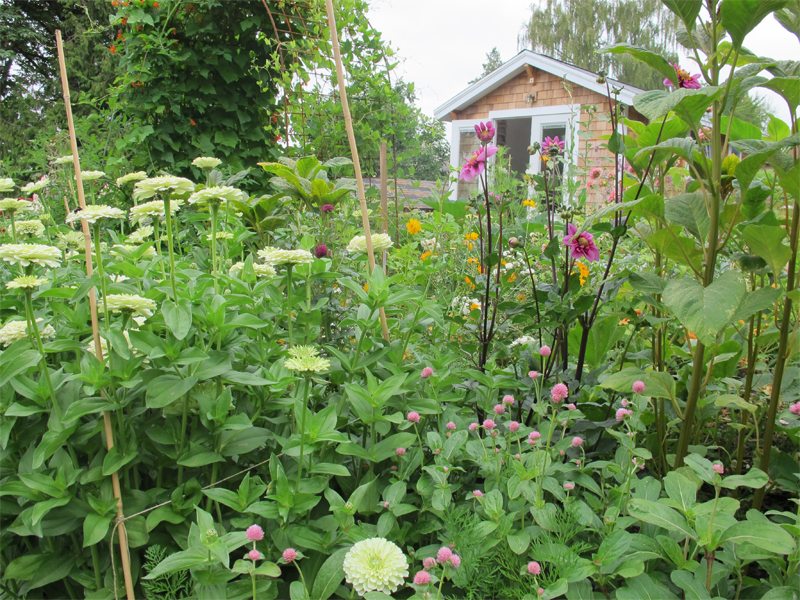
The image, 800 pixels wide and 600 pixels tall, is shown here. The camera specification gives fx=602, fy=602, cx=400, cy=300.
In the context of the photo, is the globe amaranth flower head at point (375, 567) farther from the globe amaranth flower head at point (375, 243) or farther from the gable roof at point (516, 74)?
the gable roof at point (516, 74)

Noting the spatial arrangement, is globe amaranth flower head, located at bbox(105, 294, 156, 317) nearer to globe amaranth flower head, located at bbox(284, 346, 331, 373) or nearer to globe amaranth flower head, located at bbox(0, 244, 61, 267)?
globe amaranth flower head, located at bbox(0, 244, 61, 267)

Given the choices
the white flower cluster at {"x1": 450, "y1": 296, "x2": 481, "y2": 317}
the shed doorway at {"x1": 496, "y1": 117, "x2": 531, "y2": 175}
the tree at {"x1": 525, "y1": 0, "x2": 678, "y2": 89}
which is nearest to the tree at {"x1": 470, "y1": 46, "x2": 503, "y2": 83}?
the tree at {"x1": 525, "y1": 0, "x2": 678, "y2": 89}

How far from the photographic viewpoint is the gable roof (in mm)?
9125

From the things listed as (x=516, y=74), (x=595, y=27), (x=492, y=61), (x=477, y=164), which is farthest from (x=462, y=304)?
(x=492, y=61)

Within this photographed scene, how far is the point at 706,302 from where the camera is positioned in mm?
996

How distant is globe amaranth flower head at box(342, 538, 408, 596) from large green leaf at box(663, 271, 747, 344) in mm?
590

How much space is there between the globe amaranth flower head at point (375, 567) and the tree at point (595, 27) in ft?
74.4

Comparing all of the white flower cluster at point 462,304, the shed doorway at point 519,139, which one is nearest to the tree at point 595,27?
the shed doorway at point 519,139

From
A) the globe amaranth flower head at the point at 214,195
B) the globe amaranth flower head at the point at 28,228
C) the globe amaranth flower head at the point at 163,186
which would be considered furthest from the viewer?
the globe amaranth flower head at the point at 28,228

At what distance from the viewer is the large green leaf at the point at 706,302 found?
97 centimetres

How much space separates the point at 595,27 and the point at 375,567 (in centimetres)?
2418

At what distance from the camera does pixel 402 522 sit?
1199 mm

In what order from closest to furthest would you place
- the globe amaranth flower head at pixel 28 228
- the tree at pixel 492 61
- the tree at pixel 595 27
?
the globe amaranth flower head at pixel 28 228 → the tree at pixel 595 27 → the tree at pixel 492 61

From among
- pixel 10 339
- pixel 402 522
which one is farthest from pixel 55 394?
pixel 402 522
